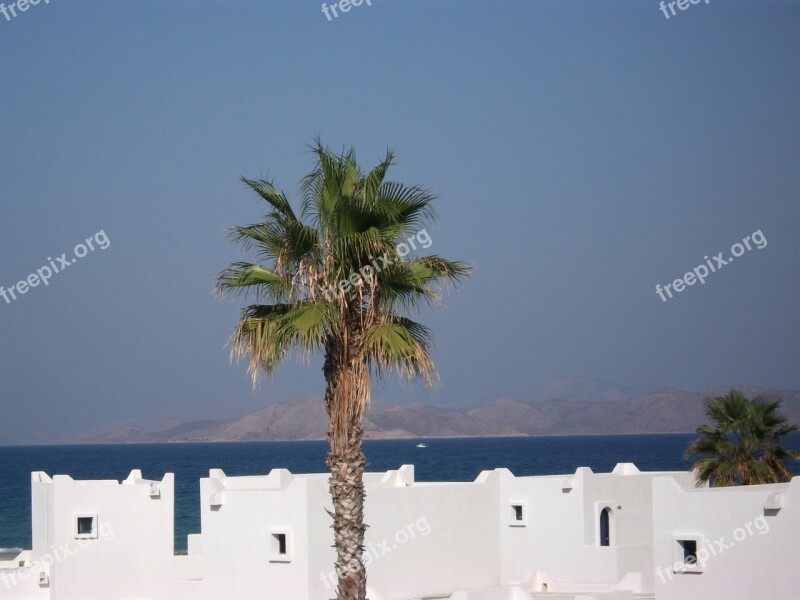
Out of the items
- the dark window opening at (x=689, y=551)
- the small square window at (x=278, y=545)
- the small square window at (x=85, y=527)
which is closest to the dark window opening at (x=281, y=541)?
the small square window at (x=278, y=545)

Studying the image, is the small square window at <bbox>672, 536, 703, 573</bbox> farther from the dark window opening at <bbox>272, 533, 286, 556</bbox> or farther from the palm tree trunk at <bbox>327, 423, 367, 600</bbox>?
the palm tree trunk at <bbox>327, 423, 367, 600</bbox>

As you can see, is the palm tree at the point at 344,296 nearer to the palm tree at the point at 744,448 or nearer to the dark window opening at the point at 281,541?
the dark window opening at the point at 281,541

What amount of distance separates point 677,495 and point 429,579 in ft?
21.7

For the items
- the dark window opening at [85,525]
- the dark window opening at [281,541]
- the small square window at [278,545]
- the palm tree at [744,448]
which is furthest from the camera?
the palm tree at [744,448]

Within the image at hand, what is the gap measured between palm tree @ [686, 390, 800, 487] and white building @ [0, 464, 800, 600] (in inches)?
33.8

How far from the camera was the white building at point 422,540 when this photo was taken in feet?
76.7

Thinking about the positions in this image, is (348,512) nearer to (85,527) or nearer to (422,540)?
(422,540)

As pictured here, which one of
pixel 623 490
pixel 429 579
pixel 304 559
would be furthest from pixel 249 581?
pixel 623 490

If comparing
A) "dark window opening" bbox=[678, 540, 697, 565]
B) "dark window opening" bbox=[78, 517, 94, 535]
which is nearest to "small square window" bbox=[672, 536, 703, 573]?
"dark window opening" bbox=[678, 540, 697, 565]

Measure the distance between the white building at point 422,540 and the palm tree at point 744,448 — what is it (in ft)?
2.82

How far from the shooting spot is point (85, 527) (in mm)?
Answer: 30859

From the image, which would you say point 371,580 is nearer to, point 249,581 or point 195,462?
point 249,581

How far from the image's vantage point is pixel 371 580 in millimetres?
26578

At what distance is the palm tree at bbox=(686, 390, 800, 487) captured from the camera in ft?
107
